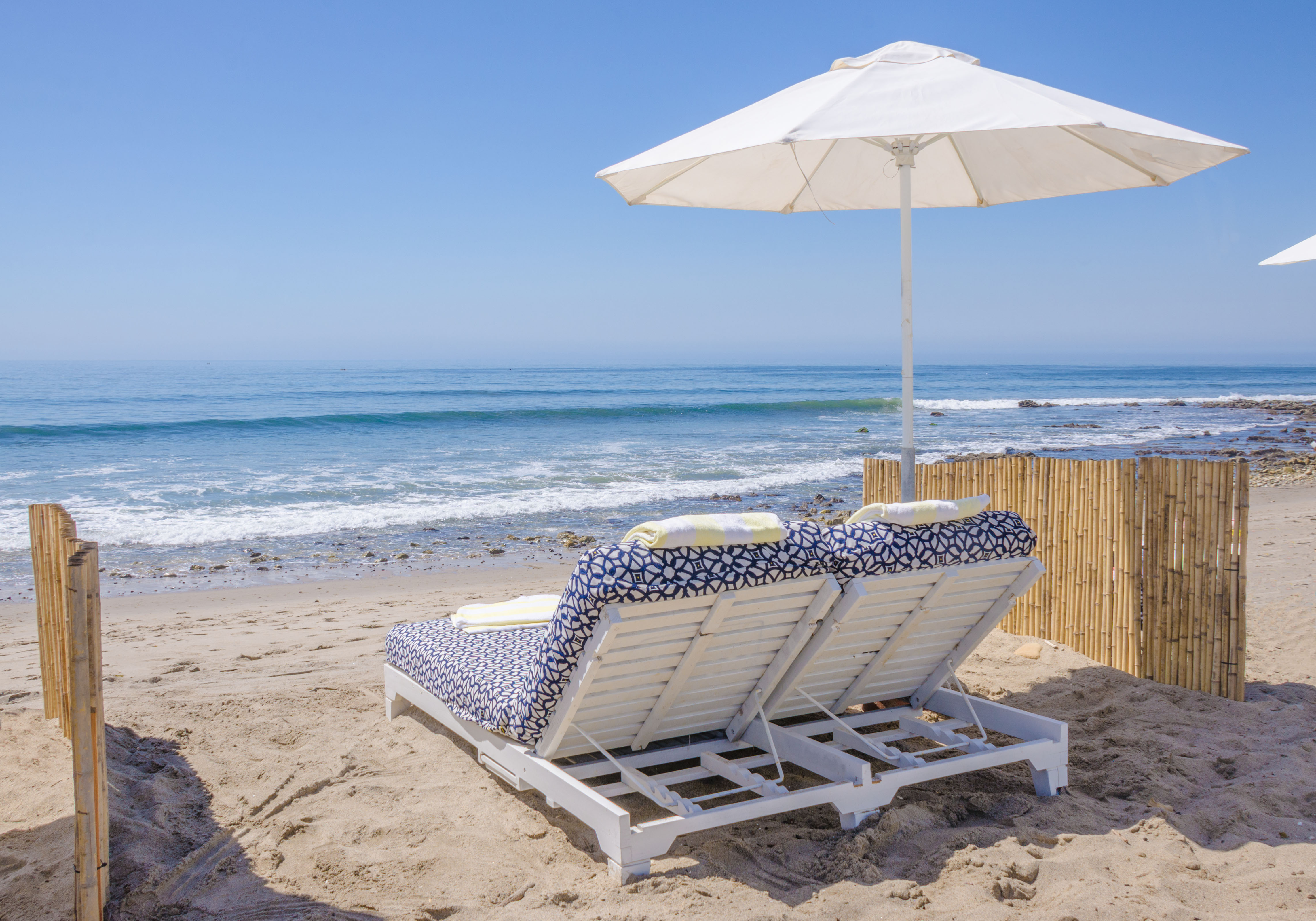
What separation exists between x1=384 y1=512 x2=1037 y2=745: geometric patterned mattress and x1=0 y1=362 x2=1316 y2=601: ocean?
582 cm

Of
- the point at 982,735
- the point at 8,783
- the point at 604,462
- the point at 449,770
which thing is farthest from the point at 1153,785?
the point at 604,462

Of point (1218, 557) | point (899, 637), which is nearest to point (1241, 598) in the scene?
point (1218, 557)

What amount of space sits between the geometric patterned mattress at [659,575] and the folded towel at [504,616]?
0.39 metres

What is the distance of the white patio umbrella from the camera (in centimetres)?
342

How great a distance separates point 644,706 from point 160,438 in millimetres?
22376

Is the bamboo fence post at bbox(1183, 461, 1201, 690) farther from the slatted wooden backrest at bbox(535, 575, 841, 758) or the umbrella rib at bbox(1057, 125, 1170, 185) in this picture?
the slatted wooden backrest at bbox(535, 575, 841, 758)

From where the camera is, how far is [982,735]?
3.59m

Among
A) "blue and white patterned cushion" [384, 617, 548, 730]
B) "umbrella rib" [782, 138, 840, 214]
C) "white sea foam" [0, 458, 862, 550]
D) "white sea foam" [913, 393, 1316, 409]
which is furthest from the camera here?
"white sea foam" [913, 393, 1316, 409]

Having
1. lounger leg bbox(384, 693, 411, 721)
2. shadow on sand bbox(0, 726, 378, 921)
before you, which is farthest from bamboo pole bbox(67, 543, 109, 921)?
lounger leg bbox(384, 693, 411, 721)

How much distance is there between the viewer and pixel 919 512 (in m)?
3.25

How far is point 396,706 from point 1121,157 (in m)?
4.38

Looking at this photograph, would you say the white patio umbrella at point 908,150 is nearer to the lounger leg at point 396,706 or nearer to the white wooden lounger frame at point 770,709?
the white wooden lounger frame at point 770,709

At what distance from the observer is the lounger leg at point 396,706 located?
4410 millimetres

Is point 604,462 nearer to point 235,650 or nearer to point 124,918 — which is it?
point 235,650
